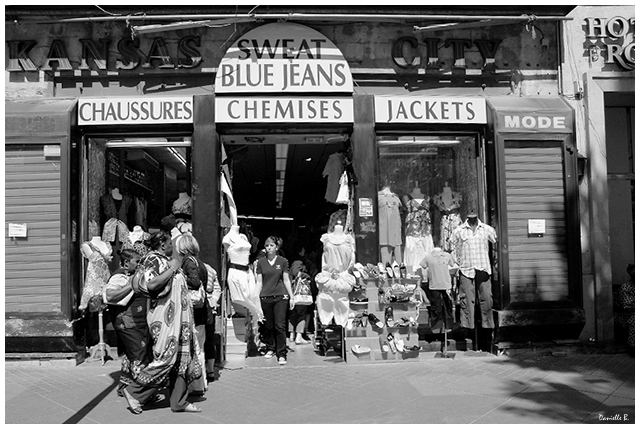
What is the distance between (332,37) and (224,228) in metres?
3.29

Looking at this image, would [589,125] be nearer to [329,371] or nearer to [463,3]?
[463,3]

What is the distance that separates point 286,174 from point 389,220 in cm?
597

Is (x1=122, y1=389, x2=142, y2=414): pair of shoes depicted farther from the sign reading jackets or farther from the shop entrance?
the sign reading jackets

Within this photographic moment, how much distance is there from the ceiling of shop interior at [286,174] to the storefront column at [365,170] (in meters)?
0.52

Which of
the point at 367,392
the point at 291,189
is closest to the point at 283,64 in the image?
the point at 367,392

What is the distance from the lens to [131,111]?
8.58 metres

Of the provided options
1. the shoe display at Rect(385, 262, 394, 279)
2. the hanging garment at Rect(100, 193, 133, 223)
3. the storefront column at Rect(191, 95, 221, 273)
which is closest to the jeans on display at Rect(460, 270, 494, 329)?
the shoe display at Rect(385, 262, 394, 279)

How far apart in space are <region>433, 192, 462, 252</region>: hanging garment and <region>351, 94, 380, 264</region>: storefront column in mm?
1253

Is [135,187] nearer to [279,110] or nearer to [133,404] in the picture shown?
[279,110]

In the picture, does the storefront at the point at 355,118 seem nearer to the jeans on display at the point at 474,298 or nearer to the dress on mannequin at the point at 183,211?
Answer: the dress on mannequin at the point at 183,211

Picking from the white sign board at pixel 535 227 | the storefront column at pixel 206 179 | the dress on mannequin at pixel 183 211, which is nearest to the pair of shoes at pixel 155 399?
the storefront column at pixel 206 179

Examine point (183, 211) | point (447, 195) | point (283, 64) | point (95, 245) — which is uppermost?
point (283, 64)

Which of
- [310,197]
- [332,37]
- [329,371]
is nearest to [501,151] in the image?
Answer: [332,37]

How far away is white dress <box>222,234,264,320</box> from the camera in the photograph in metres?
8.40
